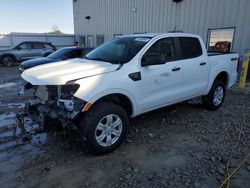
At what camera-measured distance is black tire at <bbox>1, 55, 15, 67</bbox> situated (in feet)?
43.4

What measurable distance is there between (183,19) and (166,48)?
658cm

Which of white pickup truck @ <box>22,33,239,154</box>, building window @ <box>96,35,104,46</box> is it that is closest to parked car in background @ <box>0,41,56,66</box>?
building window @ <box>96,35,104,46</box>

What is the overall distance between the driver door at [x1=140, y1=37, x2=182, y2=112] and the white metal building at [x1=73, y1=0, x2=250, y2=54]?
4155 mm

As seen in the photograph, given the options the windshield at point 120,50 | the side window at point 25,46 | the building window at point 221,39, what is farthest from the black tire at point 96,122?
the side window at point 25,46

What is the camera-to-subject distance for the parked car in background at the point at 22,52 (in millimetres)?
13273

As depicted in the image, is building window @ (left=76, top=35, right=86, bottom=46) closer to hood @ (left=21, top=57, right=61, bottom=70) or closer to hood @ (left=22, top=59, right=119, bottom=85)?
hood @ (left=21, top=57, right=61, bottom=70)

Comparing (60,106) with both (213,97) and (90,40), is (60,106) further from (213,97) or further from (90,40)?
(90,40)

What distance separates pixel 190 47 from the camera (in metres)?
4.45

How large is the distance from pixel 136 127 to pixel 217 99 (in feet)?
7.80

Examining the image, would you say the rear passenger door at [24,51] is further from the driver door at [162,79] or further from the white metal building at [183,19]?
the driver door at [162,79]

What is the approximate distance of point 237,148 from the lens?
351 centimetres

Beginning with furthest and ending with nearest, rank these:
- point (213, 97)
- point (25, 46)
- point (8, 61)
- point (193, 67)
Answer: point (25, 46), point (8, 61), point (213, 97), point (193, 67)

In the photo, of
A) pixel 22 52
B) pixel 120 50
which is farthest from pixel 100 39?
pixel 120 50

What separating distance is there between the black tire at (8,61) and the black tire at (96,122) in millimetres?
12679
